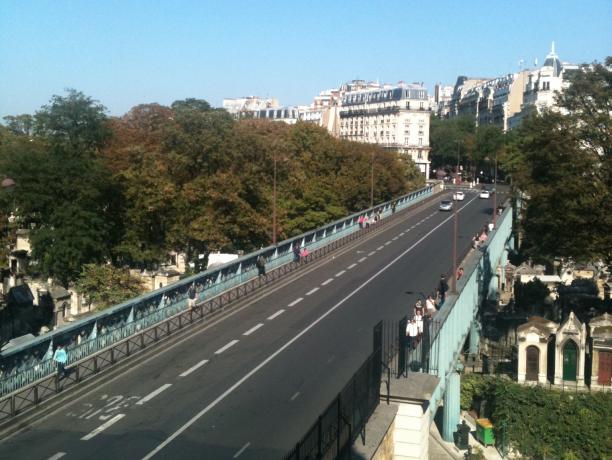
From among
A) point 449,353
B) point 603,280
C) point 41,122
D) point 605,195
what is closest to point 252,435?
point 449,353

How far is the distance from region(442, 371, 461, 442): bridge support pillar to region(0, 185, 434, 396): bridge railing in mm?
8602

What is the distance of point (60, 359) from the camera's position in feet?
58.7

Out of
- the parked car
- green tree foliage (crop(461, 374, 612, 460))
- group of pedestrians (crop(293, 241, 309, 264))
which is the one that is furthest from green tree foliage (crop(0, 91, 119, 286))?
the parked car

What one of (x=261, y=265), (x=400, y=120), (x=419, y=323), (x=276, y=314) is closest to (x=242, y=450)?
(x=419, y=323)

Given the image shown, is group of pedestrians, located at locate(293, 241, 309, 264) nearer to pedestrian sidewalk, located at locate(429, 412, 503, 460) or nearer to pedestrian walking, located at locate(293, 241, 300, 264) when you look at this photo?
pedestrian walking, located at locate(293, 241, 300, 264)

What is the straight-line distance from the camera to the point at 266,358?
2150 centimetres

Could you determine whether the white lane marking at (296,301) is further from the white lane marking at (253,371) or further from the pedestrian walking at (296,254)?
the pedestrian walking at (296,254)

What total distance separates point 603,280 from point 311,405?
3370cm

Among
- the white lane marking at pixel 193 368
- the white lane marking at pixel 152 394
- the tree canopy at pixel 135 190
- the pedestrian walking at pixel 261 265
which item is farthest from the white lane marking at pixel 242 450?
the tree canopy at pixel 135 190

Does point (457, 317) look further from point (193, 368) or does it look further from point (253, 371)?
point (193, 368)

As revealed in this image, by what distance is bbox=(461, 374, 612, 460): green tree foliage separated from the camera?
25.9 m

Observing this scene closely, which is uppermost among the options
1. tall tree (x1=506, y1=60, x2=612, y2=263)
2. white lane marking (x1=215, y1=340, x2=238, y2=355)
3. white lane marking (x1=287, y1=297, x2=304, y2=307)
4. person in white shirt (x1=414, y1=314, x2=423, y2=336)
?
tall tree (x1=506, y1=60, x2=612, y2=263)

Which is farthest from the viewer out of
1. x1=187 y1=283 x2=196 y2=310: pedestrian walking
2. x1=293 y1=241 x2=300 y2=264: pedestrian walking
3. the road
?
x1=293 y1=241 x2=300 y2=264: pedestrian walking

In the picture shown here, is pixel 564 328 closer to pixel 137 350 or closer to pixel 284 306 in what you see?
pixel 284 306
